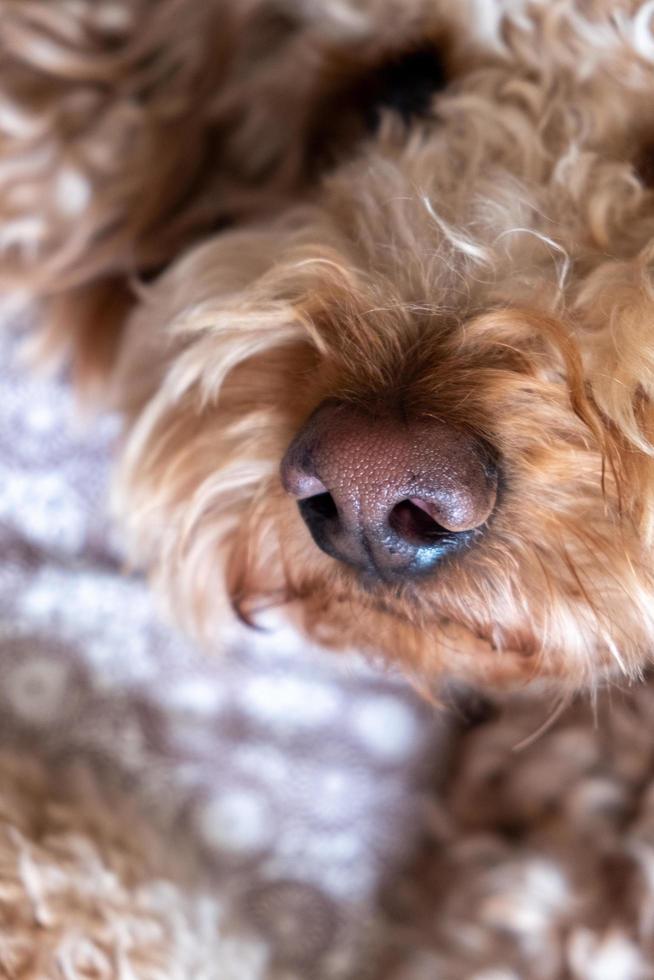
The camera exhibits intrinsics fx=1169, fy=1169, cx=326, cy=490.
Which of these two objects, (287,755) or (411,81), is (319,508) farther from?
(411,81)

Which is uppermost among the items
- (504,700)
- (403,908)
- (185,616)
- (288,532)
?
(288,532)

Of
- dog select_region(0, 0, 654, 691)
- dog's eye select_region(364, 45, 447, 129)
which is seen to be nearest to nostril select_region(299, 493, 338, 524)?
dog select_region(0, 0, 654, 691)

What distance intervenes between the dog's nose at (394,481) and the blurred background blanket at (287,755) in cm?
46

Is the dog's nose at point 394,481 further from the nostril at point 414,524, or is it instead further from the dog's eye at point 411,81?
the dog's eye at point 411,81

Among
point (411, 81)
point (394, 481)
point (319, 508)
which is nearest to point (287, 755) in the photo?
point (319, 508)

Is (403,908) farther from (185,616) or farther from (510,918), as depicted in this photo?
(185,616)

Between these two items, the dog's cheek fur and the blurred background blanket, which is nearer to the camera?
the dog's cheek fur

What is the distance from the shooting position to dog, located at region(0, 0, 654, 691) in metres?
1.19

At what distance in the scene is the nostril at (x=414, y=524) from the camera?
3.79 ft

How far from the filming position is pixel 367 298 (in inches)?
50.4

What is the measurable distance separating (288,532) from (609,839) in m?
0.67

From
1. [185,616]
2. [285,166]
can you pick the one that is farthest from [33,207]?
[185,616]

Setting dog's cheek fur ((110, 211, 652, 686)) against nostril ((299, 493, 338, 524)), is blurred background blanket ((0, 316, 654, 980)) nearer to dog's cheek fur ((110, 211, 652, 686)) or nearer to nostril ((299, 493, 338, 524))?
dog's cheek fur ((110, 211, 652, 686))

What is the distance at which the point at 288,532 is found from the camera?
4.29 feet
